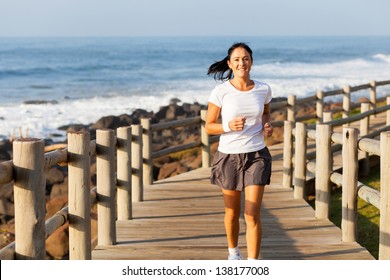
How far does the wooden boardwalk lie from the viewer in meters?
6.18

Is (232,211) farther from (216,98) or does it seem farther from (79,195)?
(79,195)

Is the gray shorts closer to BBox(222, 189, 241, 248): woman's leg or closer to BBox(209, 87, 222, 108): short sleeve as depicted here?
BBox(222, 189, 241, 248): woman's leg

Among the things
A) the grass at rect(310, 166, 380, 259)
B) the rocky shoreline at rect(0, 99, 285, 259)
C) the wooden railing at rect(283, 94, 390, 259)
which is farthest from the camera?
the rocky shoreline at rect(0, 99, 285, 259)

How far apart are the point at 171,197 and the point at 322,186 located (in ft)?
7.31

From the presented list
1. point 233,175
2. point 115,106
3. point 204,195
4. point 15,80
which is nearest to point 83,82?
point 15,80

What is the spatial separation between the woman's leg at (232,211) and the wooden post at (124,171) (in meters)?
2.09

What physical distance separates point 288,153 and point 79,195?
14.4ft

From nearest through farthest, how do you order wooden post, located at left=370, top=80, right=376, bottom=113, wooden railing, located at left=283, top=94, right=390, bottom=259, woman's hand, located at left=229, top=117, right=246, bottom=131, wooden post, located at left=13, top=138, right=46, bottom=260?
wooden post, located at left=13, top=138, right=46, bottom=260
woman's hand, located at left=229, top=117, right=246, bottom=131
wooden railing, located at left=283, top=94, right=390, bottom=259
wooden post, located at left=370, top=80, right=376, bottom=113

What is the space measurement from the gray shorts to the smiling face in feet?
1.79

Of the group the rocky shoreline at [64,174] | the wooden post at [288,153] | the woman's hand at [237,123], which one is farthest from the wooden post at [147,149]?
the woman's hand at [237,123]

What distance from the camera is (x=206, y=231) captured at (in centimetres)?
705

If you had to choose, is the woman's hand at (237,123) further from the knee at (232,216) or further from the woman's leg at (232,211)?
the knee at (232,216)

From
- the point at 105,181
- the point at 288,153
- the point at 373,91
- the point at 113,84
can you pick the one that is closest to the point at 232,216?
the point at 105,181

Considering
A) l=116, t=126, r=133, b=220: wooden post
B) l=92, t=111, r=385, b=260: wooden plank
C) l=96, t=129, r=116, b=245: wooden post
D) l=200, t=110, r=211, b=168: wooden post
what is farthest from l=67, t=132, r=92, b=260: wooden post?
l=200, t=110, r=211, b=168: wooden post
